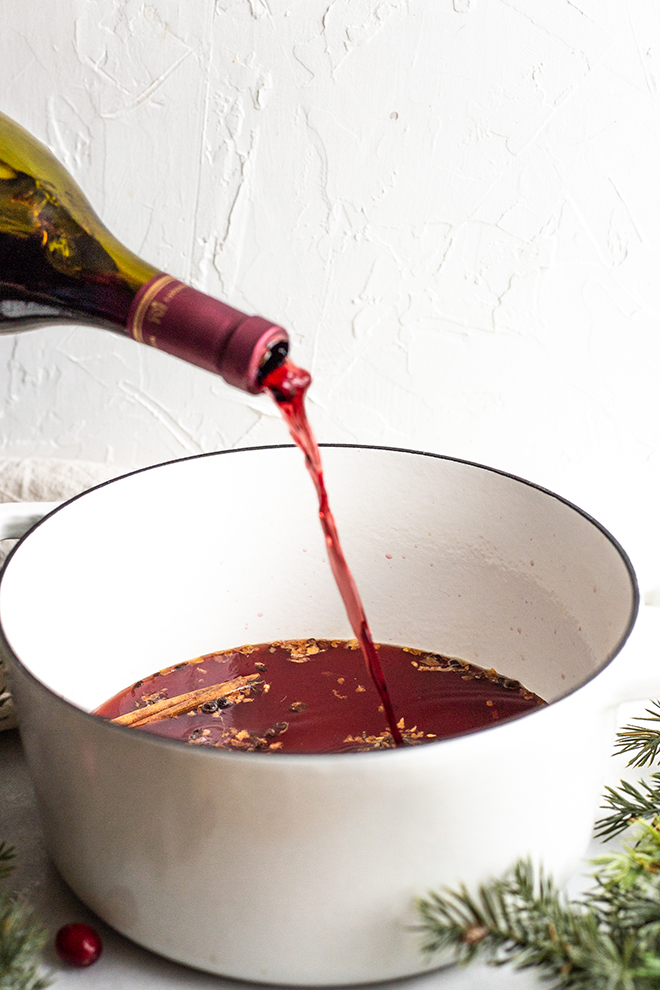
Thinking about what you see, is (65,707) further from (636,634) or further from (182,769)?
(636,634)

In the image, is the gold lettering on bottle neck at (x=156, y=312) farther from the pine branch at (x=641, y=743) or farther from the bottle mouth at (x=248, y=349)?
the pine branch at (x=641, y=743)

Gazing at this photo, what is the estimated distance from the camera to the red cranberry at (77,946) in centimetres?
46

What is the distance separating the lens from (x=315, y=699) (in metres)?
0.66

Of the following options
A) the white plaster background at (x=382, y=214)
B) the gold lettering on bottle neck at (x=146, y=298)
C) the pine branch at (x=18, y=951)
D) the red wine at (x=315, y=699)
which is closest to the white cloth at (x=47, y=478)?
the white plaster background at (x=382, y=214)

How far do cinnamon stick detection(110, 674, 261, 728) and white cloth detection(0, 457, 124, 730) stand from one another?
0.23 metres

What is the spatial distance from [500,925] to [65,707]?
19 centimetres

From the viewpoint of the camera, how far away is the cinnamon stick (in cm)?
66

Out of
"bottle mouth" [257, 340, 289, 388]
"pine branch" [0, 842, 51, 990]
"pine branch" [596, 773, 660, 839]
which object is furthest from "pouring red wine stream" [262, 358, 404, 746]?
"pine branch" [0, 842, 51, 990]

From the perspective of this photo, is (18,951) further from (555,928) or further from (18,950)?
(555,928)

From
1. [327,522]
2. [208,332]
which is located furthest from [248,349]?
[327,522]

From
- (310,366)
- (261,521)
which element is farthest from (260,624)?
(310,366)

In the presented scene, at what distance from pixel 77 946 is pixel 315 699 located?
24cm

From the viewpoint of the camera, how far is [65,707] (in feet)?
1.35

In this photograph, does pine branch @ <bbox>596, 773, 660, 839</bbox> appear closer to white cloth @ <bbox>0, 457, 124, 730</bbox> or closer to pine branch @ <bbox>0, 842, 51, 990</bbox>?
pine branch @ <bbox>0, 842, 51, 990</bbox>
